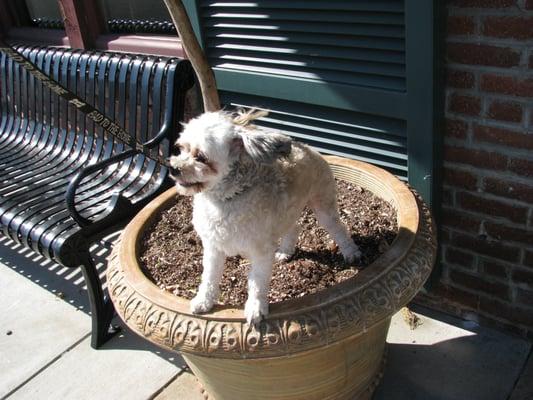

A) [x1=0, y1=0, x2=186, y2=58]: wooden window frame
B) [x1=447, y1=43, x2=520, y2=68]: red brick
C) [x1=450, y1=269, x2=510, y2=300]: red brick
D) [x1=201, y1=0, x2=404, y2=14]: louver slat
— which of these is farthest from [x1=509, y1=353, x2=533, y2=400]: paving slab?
[x1=0, y1=0, x2=186, y2=58]: wooden window frame

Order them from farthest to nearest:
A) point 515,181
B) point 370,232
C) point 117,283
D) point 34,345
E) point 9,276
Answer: point 9,276
point 34,345
point 370,232
point 515,181
point 117,283

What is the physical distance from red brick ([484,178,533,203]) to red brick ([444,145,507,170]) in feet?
0.24

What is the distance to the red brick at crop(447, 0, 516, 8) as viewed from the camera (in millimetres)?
2194

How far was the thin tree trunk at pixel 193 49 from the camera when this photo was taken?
243 centimetres

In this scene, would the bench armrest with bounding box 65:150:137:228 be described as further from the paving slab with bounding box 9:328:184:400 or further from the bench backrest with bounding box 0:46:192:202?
the paving slab with bounding box 9:328:184:400

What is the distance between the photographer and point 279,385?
2.16m

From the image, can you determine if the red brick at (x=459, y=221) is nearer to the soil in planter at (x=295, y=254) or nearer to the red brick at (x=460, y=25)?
the soil in planter at (x=295, y=254)

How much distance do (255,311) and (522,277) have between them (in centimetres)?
151

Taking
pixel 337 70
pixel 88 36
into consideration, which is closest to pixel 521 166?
pixel 337 70

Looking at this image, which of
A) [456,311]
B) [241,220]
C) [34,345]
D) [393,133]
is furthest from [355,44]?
[34,345]

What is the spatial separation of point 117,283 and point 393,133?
60.6 inches

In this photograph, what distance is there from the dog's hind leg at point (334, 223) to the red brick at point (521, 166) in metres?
0.80

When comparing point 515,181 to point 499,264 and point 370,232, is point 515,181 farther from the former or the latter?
point 370,232

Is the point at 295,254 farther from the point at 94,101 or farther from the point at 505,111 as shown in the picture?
the point at 94,101
